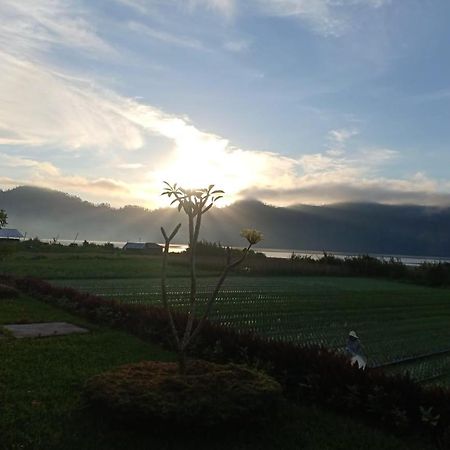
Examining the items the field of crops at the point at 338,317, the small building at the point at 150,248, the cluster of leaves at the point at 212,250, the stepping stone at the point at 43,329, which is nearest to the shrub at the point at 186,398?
the field of crops at the point at 338,317

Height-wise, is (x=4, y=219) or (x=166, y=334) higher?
(x=4, y=219)

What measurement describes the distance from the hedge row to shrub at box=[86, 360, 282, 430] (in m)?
0.75

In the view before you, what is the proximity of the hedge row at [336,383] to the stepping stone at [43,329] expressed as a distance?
144 centimetres

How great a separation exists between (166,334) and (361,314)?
21.9 ft

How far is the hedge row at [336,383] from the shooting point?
441 cm

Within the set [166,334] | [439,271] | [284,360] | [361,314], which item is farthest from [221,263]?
[284,360]

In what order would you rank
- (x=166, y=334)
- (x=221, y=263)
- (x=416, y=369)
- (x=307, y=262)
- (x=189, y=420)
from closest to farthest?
(x=189, y=420) < (x=416, y=369) < (x=166, y=334) < (x=221, y=263) < (x=307, y=262)

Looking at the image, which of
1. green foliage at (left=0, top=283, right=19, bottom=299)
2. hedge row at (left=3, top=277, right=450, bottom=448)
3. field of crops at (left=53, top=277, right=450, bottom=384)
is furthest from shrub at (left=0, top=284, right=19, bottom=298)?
hedge row at (left=3, top=277, right=450, bottom=448)

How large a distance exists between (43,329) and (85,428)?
4.34m

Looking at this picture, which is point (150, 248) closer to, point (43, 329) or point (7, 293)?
point (7, 293)

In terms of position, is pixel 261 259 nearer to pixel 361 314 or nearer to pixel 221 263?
pixel 221 263

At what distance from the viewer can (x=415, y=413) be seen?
4469mm

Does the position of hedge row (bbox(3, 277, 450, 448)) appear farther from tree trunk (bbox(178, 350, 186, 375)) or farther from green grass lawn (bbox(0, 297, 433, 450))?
tree trunk (bbox(178, 350, 186, 375))

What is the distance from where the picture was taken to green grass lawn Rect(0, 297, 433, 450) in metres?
3.86
